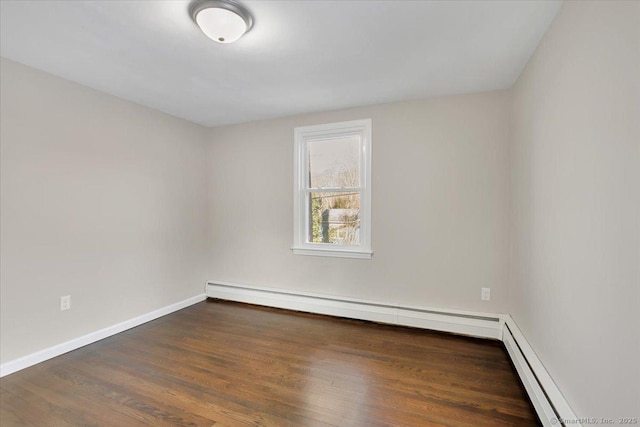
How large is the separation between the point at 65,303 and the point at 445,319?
3529mm

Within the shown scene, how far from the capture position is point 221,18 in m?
1.65

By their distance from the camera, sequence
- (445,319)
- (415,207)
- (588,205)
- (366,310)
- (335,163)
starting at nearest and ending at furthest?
(588,205), (445,319), (415,207), (366,310), (335,163)

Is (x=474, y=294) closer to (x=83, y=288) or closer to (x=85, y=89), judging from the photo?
(x=83, y=288)

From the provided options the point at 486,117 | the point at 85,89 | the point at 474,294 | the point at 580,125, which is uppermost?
the point at 85,89

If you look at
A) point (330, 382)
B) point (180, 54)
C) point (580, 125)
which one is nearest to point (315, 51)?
point (180, 54)

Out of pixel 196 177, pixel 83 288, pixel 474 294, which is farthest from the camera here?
pixel 196 177

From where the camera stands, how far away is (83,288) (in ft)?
8.73

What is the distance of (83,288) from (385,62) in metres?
3.31

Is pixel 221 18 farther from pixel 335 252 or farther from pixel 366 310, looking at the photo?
pixel 366 310

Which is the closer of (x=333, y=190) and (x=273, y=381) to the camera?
A: (x=273, y=381)

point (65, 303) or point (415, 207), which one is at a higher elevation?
point (415, 207)

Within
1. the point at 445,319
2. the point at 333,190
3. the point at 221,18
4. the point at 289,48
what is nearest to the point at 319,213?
the point at 333,190

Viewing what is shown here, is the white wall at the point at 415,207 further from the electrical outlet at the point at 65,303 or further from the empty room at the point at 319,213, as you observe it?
the electrical outlet at the point at 65,303

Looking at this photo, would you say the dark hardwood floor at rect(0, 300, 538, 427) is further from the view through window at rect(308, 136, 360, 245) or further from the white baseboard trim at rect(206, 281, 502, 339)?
the view through window at rect(308, 136, 360, 245)
